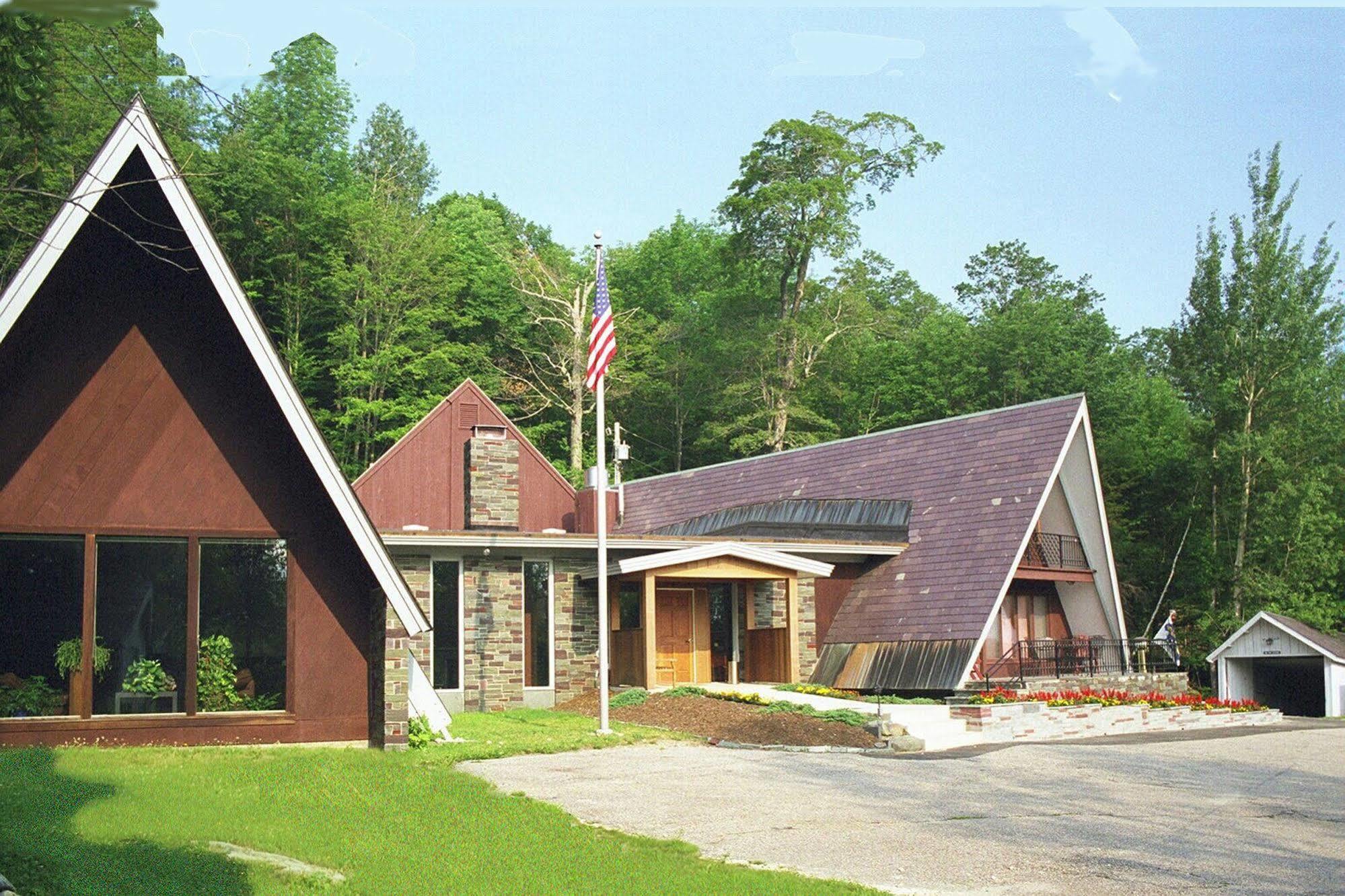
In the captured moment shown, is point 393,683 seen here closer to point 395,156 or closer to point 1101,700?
point 1101,700

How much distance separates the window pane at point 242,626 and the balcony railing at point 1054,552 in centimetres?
1518

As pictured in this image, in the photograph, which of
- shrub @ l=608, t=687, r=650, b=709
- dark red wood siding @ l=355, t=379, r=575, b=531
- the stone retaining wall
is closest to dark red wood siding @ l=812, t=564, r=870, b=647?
shrub @ l=608, t=687, r=650, b=709

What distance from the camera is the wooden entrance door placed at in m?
24.1

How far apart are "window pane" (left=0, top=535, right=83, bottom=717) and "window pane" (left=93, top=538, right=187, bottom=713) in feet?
0.74

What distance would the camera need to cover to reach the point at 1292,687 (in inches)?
1329

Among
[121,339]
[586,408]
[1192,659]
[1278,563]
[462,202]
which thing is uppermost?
[462,202]

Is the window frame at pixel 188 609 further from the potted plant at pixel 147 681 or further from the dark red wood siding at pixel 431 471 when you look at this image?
the dark red wood siding at pixel 431 471

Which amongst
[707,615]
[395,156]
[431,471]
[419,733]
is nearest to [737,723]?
[419,733]

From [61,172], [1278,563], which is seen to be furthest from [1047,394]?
[61,172]

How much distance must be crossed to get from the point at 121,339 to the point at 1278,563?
3058 centimetres

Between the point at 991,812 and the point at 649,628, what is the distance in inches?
445

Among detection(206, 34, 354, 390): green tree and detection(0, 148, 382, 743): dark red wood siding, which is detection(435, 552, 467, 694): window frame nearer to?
detection(0, 148, 382, 743): dark red wood siding

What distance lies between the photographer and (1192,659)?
35.4 metres

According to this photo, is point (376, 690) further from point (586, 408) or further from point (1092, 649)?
point (586, 408)
